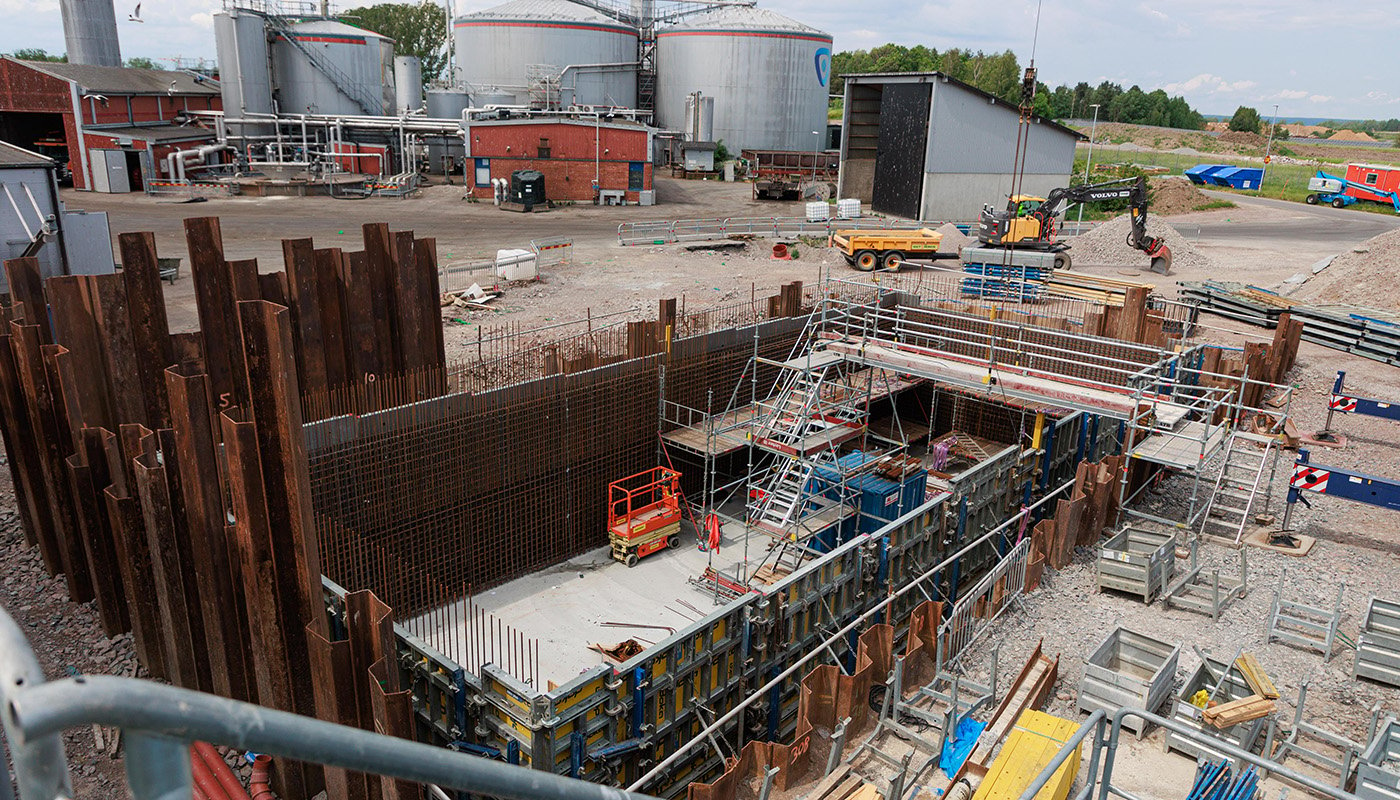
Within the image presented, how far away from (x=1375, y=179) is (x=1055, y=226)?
3461 cm

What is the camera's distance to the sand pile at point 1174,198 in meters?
57.3

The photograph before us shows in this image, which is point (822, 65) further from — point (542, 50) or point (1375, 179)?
point (1375, 179)

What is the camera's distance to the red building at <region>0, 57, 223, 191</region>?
155 feet

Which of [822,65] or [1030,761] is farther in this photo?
[822,65]

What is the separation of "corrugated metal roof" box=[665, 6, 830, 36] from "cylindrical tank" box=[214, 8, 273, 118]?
2761cm

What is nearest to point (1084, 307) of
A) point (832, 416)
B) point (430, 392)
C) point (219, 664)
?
point (832, 416)

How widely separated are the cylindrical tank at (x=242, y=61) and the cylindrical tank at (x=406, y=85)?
9.61 metres

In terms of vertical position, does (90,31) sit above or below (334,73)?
above

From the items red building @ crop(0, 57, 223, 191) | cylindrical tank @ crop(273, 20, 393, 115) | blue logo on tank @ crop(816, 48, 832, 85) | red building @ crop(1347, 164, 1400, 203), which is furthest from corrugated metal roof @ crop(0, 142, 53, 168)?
red building @ crop(1347, 164, 1400, 203)

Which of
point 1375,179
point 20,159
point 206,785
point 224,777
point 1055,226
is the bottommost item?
point 224,777

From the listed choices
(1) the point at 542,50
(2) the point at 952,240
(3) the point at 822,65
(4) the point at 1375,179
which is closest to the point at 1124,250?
(2) the point at 952,240

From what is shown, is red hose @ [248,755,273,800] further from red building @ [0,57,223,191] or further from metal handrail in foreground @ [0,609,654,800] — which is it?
red building @ [0,57,223,191]

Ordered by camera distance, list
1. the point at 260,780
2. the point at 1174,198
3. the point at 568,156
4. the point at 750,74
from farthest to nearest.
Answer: the point at 750,74 < the point at 1174,198 < the point at 568,156 < the point at 260,780

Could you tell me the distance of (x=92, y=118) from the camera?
159 feet
